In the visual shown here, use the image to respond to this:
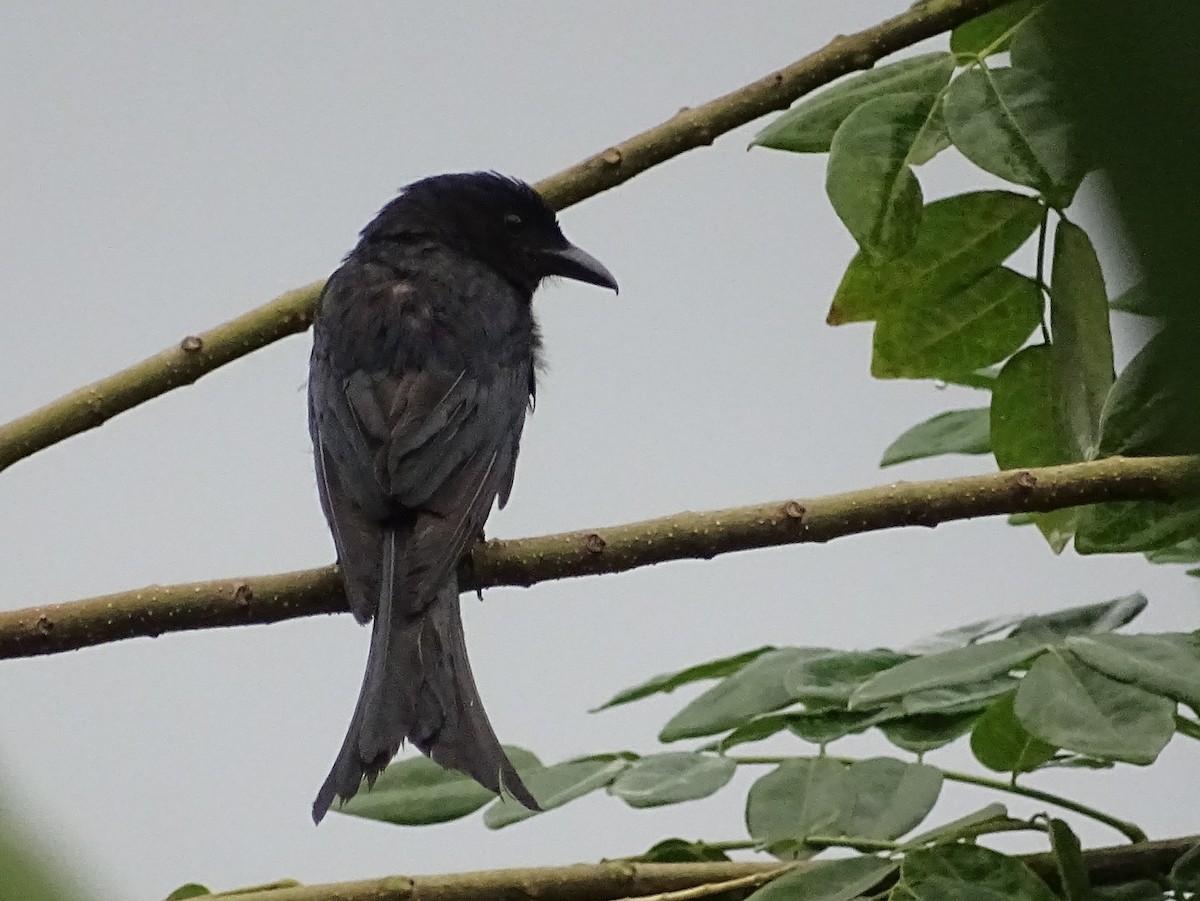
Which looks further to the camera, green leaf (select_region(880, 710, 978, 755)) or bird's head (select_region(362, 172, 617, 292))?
bird's head (select_region(362, 172, 617, 292))

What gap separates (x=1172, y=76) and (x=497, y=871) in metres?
1.34

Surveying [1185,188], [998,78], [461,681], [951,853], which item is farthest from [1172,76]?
[461,681]

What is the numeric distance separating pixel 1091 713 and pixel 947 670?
0.14 m

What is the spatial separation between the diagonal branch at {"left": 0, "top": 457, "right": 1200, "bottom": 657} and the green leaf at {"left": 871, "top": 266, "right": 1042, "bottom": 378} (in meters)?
0.24

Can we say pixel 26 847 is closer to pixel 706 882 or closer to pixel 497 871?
pixel 497 871

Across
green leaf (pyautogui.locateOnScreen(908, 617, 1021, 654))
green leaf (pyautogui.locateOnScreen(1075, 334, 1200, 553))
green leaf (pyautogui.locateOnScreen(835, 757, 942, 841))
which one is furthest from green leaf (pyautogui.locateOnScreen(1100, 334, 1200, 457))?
green leaf (pyautogui.locateOnScreen(835, 757, 942, 841))

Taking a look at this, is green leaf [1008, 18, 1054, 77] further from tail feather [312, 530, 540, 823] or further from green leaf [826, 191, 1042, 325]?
tail feather [312, 530, 540, 823]

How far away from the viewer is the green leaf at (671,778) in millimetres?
1458

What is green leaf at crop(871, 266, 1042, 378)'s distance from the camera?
176 centimetres

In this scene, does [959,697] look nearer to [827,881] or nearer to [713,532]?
[827,881]

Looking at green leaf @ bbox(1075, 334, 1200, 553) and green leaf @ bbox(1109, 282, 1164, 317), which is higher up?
green leaf @ bbox(1109, 282, 1164, 317)

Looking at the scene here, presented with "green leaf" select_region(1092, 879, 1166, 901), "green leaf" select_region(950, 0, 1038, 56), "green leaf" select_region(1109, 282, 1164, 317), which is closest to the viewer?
"green leaf" select_region(1109, 282, 1164, 317)

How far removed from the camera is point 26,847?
1.03 m


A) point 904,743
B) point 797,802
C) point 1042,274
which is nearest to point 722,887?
point 797,802
